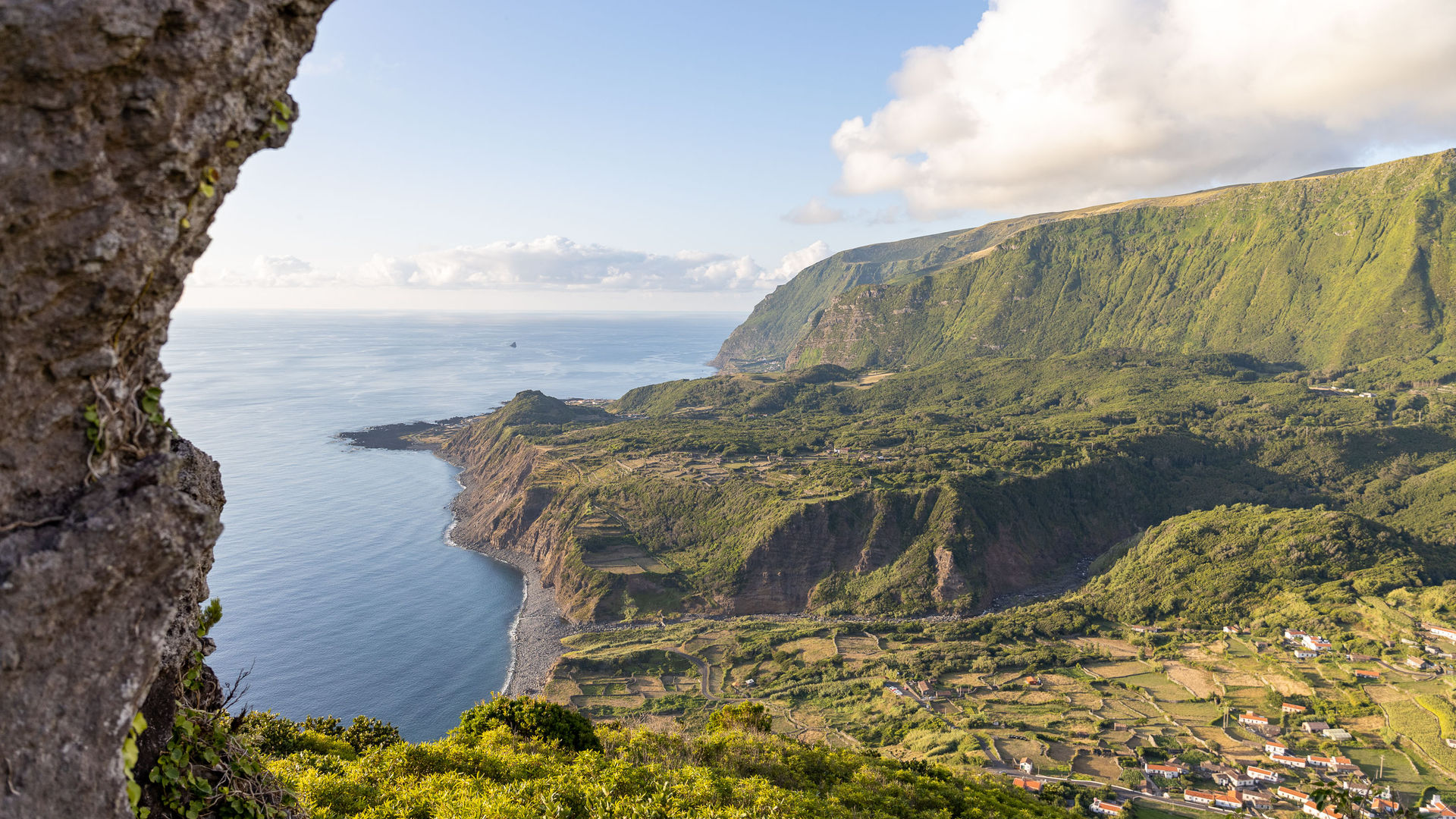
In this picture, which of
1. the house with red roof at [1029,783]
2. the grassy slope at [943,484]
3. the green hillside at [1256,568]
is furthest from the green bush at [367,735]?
the green hillside at [1256,568]

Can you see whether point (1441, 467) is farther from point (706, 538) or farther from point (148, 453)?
point (148, 453)

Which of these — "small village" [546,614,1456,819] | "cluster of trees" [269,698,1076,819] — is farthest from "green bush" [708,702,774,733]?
"small village" [546,614,1456,819]

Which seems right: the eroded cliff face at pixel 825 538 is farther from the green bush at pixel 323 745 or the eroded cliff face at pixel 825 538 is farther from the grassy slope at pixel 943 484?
the green bush at pixel 323 745

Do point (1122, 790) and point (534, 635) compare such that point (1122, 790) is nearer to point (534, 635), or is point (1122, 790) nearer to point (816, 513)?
point (816, 513)

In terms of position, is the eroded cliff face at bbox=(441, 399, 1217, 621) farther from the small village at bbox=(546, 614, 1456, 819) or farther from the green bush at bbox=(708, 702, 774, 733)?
the green bush at bbox=(708, 702, 774, 733)

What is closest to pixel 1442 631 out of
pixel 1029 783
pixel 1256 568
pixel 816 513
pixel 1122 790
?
pixel 1256 568

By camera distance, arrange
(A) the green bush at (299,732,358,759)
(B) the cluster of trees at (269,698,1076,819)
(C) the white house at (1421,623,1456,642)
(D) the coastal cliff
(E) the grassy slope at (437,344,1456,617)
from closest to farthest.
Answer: (B) the cluster of trees at (269,698,1076,819) → (A) the green bush at (299,732,358,759) → (C) the white house at (1421,623,1456,642) → (D) the coastal cliff → (E) the grassy slope at (437,344,1456,617)

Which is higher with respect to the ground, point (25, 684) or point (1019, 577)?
point (25, 684)

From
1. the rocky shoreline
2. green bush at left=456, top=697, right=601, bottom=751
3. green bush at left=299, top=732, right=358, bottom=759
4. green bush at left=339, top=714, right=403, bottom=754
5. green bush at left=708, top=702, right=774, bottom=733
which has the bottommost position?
the rocky shoreline

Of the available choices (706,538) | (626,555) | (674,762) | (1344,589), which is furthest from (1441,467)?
(674,762)

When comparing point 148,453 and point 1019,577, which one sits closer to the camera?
point 148,453
